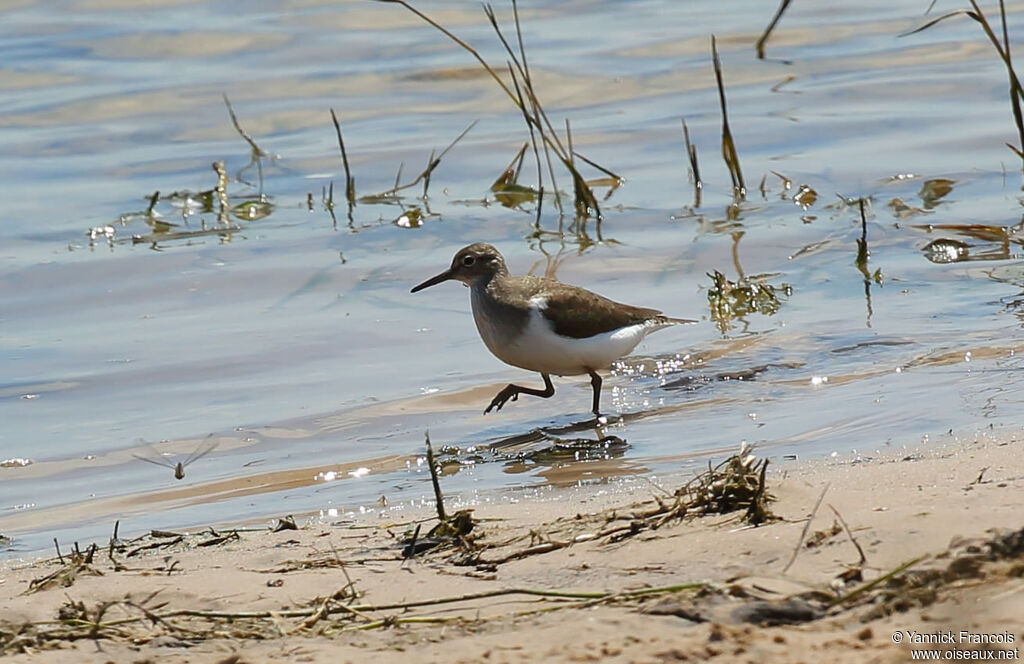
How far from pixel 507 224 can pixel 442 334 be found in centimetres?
223

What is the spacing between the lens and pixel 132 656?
3418 millimetres

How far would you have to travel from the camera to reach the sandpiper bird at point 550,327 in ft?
23.1

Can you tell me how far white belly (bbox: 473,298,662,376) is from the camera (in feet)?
23.1

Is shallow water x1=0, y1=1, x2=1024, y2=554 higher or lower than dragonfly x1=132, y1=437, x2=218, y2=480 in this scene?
higher

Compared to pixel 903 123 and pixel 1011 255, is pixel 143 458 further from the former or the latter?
pixel 903 123

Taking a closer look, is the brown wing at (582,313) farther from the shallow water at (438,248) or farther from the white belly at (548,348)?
the shallow water at (438,248)

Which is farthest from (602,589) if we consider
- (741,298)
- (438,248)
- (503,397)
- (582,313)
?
(438,248)

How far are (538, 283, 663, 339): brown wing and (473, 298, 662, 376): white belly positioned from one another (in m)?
0.04

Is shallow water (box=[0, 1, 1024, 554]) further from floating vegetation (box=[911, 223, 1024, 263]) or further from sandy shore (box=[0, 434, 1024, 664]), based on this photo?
sandy shore (box=[0, 434, 1024, 664])

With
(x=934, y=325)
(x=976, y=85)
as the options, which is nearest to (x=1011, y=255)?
(x=934, y=325)

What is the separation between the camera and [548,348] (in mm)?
7039

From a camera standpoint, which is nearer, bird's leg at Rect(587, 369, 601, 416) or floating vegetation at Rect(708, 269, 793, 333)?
bird's leg at Rect(587, 369, 601, 416)

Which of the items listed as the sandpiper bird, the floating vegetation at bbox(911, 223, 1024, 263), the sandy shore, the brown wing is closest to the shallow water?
the floating vegetation at bbox(911, 223, 1024, 263)

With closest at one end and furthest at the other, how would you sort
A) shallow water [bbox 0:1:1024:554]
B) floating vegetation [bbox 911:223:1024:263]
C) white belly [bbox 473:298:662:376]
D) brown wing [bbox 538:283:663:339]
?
shallow water [bbox 0:1:1024:554] < white belly [bbox 473:298:662:376] < brown wing [bbox 538:283:663:339] < floating vegetation [bbox 911:223:1024:263]
